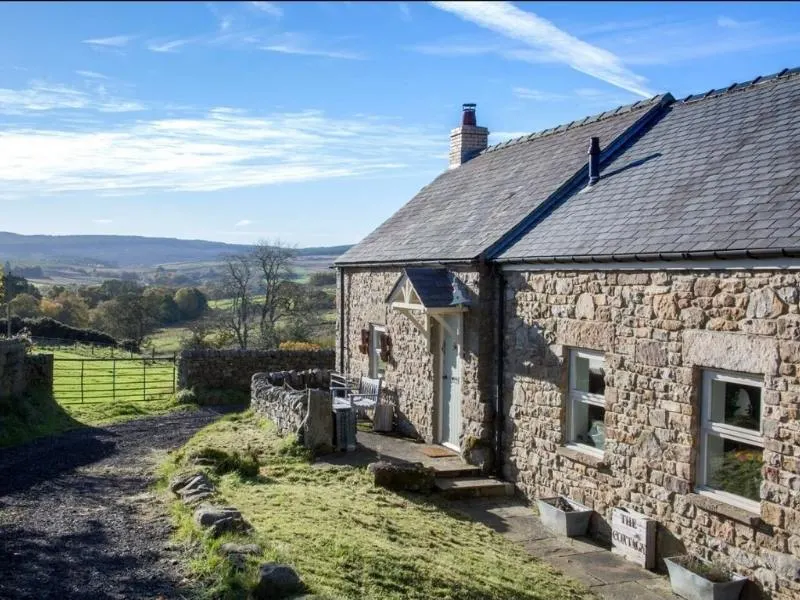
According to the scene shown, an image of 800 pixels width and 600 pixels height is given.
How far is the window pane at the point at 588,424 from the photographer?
9.66m

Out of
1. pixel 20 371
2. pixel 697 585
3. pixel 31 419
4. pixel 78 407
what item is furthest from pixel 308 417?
pixel 78 407

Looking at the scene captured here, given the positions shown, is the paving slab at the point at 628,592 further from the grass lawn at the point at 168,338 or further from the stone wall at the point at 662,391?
the grass lawn at the point at 168,338

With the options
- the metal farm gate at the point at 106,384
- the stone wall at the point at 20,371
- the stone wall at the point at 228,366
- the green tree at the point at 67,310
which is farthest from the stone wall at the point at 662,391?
the green tree at the point at 67,310

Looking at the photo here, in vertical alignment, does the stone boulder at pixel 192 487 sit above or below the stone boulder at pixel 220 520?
below

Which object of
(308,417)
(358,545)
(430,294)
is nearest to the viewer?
(358,545)

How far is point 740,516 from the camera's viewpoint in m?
7.29

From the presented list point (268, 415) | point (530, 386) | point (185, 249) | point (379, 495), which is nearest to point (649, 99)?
point (530, 386)

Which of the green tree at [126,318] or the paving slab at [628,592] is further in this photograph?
the green tree at [126,318]

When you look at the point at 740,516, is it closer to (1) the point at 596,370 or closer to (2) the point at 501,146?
(1) the point at 596,370

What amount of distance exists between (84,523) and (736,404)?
735 cm

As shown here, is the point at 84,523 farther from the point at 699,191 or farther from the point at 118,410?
the point at 118,410

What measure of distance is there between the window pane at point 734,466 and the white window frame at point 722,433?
0.14ft

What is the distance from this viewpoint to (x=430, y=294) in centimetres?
1204

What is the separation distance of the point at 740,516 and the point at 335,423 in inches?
264
